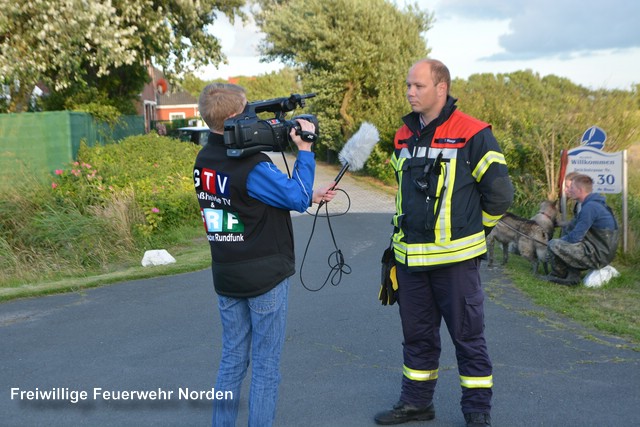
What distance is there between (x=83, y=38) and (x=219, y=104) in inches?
507

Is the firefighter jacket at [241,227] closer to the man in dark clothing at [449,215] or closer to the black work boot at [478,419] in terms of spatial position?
the man in dark clothing at [449,215]

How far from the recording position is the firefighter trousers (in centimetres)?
405

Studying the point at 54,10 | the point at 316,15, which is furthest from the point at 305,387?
the point at 316,15

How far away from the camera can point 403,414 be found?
428 centimetres

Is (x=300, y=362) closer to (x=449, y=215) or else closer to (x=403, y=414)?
(x=403, y=414)

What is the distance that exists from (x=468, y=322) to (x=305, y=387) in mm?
1436

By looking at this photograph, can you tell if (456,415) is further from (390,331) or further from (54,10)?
(54,10)

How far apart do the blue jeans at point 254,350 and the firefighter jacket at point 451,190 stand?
0.87 m

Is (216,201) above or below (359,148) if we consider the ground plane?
below

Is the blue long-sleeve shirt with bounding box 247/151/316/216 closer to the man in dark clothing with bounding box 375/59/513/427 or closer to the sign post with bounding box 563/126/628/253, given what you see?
the man in dark clothing with bounding box 375/59/513/427

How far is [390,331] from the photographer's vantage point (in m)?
6.23

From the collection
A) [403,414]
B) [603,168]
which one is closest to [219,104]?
[403,414]

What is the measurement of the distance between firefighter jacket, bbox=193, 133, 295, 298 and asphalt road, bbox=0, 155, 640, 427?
3.94 feet

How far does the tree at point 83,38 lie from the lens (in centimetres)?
1456
